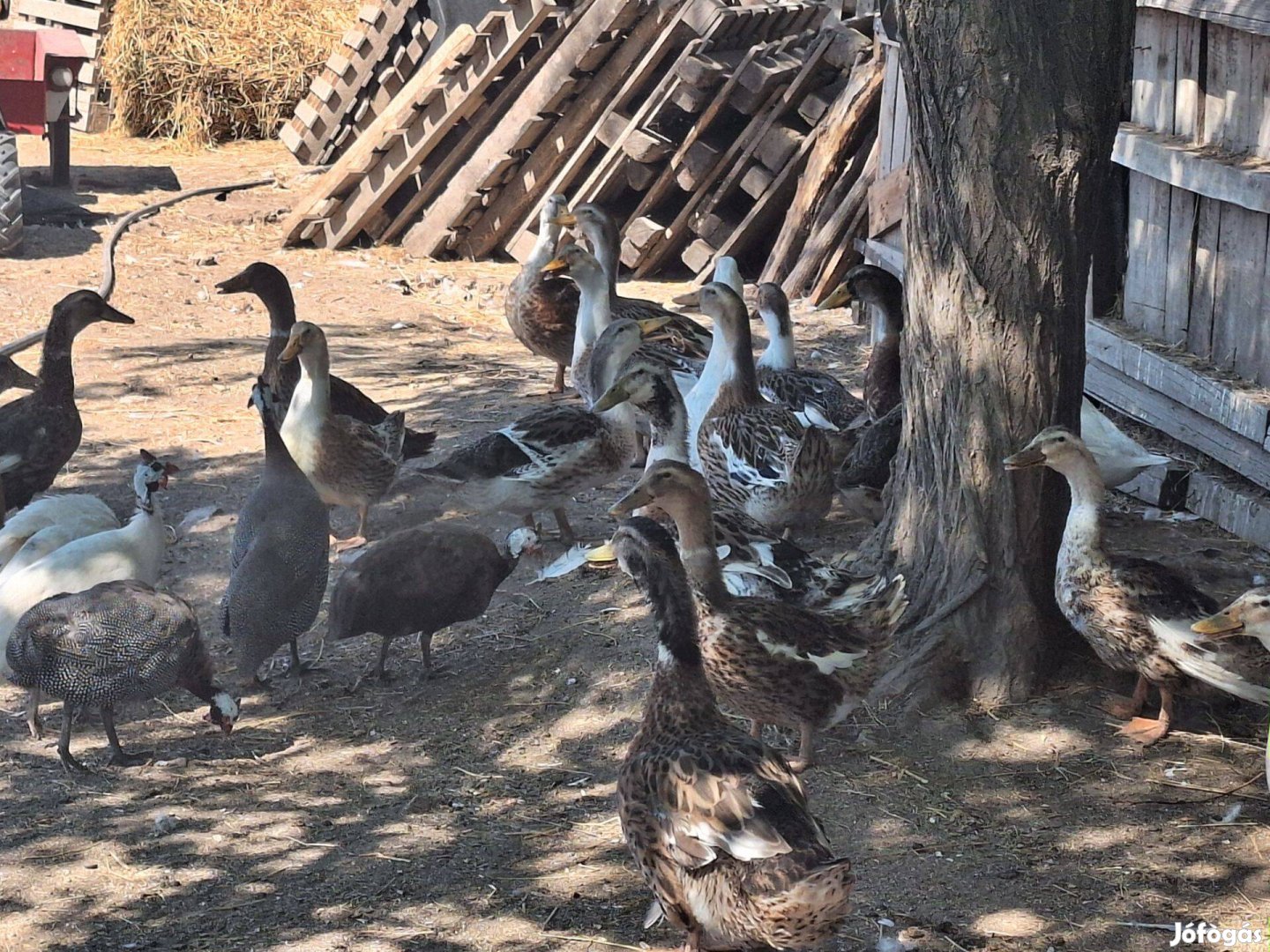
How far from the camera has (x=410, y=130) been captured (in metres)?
12.4

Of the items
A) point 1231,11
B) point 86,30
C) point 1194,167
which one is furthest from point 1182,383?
point 86,30

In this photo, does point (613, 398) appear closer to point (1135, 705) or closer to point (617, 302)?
point (617, 302)

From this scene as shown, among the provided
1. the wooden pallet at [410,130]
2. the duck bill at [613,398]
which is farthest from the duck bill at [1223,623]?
the wooden pallet at [410,130]

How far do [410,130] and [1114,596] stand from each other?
29.4 feet

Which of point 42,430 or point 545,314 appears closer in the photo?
point 42,430

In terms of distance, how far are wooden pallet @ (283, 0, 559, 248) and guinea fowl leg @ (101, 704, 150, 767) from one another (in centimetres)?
771

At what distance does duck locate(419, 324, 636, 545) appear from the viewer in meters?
6.91

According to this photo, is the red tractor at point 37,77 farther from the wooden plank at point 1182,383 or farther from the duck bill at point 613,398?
the wooden plank at point 1182,383

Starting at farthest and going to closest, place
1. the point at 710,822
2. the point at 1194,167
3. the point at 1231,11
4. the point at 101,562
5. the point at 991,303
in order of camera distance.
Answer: the point at 1194,167
the point at 101,562
the point at 1231,11
the point at 991,303
the point at 710,822

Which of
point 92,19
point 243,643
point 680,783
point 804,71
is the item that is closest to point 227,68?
point 92,19

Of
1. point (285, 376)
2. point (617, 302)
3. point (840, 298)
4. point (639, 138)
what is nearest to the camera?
point (285, 376)

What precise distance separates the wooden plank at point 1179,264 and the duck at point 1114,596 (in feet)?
7.19

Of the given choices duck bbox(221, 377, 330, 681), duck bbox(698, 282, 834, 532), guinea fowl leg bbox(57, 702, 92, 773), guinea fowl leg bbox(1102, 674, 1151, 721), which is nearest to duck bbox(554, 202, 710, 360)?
duck bbox(698, 282, 834, 532)

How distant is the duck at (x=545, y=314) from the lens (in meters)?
9.27
